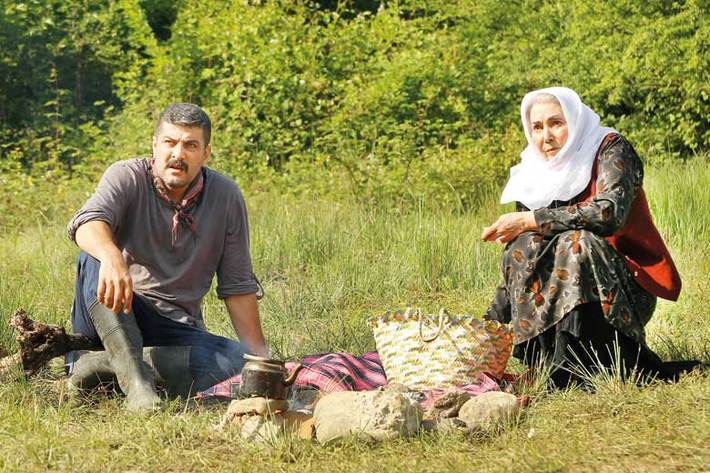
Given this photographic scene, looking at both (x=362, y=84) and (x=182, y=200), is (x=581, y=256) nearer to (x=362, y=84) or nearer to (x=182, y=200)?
(x=182, y=200)

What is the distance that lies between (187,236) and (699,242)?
3609 millimetres

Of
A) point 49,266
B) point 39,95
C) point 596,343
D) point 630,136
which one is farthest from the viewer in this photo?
point 39,95

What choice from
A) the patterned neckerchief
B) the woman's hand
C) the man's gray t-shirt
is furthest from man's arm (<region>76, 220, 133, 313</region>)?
the woman's hand

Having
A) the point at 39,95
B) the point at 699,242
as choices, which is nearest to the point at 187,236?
the point at 699,242

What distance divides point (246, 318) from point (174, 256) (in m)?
0.43

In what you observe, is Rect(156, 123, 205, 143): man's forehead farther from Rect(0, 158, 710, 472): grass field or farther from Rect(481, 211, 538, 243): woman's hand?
Rect(481, 211, 538, 243): woman's hand

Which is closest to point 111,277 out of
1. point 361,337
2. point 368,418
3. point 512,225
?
point 368,418

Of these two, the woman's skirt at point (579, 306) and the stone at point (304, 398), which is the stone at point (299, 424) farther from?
the woman's skirt at point (579, 306)

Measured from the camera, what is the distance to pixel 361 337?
587cm

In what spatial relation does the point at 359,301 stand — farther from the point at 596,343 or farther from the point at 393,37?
the point at 393,37

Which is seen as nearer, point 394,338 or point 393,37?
point 394,338

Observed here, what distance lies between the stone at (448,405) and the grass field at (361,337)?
0.68 feet

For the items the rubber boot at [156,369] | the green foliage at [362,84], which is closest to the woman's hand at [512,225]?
the rubber boot at [156,369]

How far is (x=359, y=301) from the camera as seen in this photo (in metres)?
6.84
